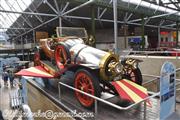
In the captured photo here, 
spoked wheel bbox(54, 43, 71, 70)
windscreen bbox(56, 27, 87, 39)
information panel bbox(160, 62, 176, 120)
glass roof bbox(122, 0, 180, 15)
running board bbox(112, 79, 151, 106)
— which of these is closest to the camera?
information panel bbox(160, 62, 176, 120)

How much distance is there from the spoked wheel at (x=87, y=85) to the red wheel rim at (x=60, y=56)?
755mm

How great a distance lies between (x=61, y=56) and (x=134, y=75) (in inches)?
71.2

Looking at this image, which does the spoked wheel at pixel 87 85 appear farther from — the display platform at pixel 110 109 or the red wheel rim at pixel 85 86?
the display platform at pixel 110 109

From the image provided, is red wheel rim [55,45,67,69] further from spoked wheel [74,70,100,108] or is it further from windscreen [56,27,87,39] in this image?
windscreen [56,27,87,39]

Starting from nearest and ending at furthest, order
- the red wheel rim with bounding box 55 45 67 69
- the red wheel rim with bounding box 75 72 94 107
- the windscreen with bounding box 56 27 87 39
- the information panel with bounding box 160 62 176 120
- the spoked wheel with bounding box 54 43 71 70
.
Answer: the information panel with bounding box 160 62 176 120 < the red wheel rim with bounding box 75 72 94 107 < the spoked wheel with bounding box 54 43 71 70 < the red wheel rim with bounding box 55 45 67 69 < the windscreen with bounding box 56 27 87 39

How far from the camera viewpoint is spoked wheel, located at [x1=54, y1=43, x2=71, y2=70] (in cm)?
416

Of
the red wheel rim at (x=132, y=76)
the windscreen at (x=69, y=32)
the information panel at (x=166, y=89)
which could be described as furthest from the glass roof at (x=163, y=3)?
the information panel at (x=166, y=89)

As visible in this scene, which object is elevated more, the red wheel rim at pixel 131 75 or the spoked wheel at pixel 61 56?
the spoked wheel at pixel 61 56

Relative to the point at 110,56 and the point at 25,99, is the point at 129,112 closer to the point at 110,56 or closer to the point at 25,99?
the point at 110,56

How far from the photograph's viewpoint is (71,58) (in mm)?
4129

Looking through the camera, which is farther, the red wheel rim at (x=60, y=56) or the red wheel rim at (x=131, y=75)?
the red wheel rim at (x=60, y=56)

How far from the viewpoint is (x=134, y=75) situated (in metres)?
4.27

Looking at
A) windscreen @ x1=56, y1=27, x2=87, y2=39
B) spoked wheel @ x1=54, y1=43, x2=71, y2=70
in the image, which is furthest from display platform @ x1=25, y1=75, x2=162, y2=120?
windscreen @ x1=56, y1=27, x2=87, y2=39

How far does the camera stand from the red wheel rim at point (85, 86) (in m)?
3.38
